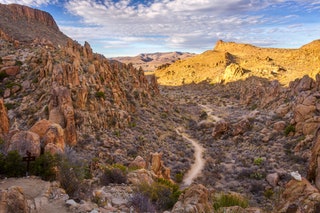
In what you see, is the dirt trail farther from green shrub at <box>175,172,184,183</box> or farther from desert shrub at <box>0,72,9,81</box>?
desert shrub at <box>0,72,9,81</box>

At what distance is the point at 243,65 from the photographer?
81.4 m

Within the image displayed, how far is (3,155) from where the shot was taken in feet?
31.7

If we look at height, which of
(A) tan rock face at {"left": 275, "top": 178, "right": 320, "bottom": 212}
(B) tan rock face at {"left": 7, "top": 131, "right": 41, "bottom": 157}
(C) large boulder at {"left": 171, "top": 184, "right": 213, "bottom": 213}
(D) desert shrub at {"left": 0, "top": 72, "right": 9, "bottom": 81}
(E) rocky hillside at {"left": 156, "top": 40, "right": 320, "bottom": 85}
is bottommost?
(C) large boulder at {"left": 171, "top": 184, "right": 213, "bottom": 213}

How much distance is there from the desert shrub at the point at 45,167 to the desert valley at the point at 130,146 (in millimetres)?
35

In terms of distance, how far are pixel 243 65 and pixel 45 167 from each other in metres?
78.5

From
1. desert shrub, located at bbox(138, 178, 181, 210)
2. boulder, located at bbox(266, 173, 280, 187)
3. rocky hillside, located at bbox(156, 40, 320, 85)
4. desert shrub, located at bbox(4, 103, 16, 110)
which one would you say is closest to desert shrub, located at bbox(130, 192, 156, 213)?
desert shrub, located at bbox(138, 178, 181, 210)

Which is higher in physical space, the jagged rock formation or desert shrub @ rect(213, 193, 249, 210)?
the jagged rock formation

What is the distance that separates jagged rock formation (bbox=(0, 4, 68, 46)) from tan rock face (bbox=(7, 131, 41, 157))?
69687 millimetres

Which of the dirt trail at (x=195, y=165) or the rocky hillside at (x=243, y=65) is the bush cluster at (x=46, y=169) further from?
the rocky hillside at (x=243, y=65)

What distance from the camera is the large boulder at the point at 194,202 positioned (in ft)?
27.6

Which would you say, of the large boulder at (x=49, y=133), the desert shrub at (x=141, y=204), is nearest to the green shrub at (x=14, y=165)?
the large boulder at (x=49, y=133)

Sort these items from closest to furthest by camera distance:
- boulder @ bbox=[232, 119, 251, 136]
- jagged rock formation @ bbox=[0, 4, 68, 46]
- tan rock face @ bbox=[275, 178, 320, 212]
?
tan rock face @ bbox=[275, 178, 320, 212]
boulder @ bbox=[232, 119, 251, 136]
jagged rock formation @ bbox=[0, 4, 68, 46]

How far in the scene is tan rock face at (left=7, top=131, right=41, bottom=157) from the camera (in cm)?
1038

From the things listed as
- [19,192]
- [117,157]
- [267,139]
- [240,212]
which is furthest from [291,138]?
[19,192]
